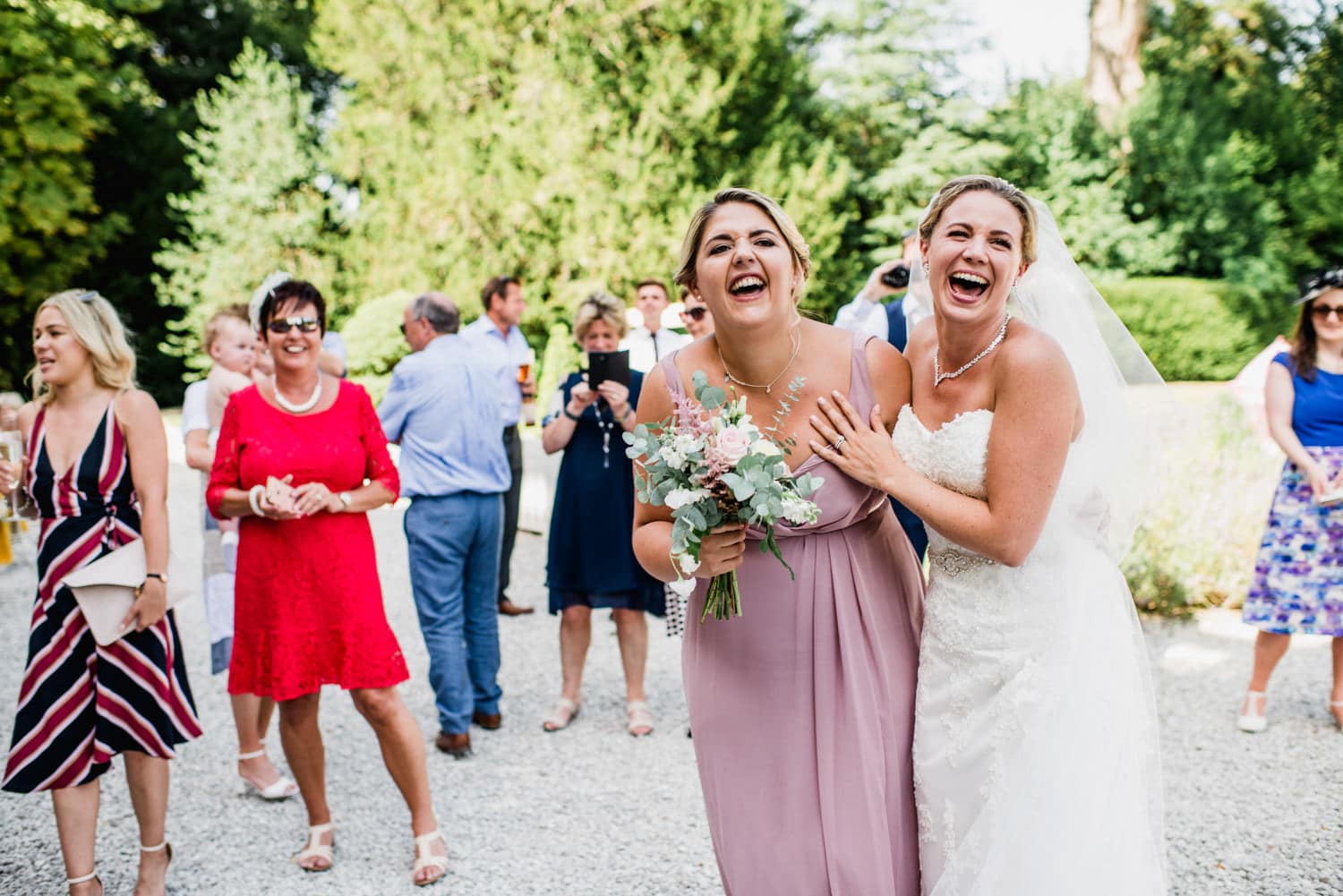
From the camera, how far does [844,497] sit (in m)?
2.50

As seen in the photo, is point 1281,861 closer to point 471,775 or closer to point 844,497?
point 844,497

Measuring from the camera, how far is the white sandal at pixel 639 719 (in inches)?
216

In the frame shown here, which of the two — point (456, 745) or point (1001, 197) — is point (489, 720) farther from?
point (1001, 197)

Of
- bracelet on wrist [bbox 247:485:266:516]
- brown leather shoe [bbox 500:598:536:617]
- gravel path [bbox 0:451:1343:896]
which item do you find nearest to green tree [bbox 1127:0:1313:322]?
gravel path [bbox 0:451:1343:896]

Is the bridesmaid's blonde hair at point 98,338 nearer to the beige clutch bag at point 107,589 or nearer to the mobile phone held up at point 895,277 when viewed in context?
the beige clutch bag at point 107,589

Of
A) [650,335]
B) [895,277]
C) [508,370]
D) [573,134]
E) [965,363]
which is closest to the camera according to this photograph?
[965,363]

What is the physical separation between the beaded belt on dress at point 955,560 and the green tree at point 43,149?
19996 mm

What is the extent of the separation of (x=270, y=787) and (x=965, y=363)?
3954mm

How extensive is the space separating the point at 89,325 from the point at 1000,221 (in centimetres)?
325

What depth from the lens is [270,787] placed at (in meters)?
4.79

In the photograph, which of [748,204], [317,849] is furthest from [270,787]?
[748,204]

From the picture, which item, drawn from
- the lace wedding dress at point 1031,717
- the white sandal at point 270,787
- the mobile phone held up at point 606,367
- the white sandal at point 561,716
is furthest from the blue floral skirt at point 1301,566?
the white sandal at point 270,787

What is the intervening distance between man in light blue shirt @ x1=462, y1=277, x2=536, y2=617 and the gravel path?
1386 mm

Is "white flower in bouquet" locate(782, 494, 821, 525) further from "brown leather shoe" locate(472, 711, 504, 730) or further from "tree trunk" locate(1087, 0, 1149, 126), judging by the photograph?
"tree trunk" locate(1087, 0, 1149, 126)
